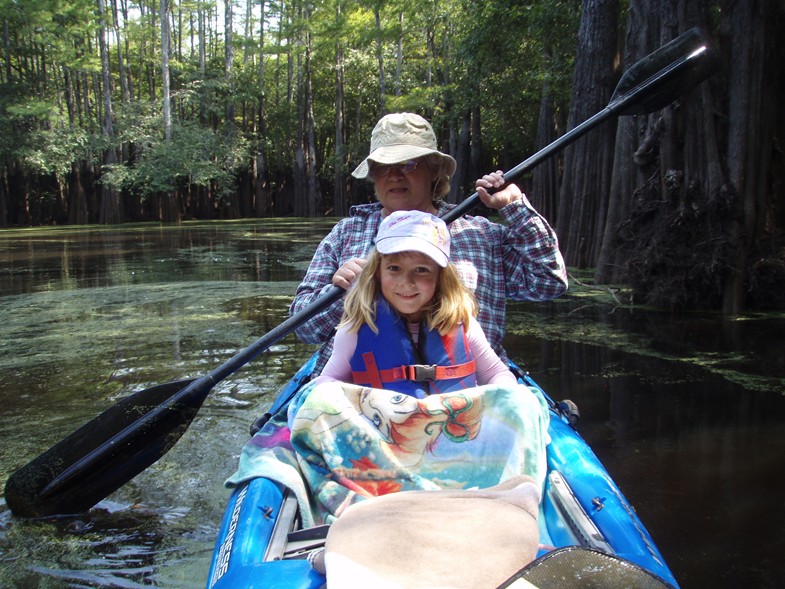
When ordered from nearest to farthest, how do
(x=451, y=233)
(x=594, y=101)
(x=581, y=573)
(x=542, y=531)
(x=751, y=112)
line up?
(x=581, y=573), (x=542, y=531), (x=451, y=233), (x=751, y=112), (x=594, y=101)

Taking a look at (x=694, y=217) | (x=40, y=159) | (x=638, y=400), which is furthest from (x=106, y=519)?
(x=40, y=159)

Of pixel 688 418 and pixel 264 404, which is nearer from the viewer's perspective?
pixel 688 418

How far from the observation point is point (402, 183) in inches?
111

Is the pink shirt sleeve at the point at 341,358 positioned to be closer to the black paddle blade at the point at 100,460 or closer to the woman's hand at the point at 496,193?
the woman's hand at the point at 496,193

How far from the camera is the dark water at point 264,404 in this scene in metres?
2.54

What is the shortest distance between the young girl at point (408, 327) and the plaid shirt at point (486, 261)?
0.55 m

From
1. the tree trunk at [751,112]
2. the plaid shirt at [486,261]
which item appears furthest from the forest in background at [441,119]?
the plaid shirt at [486,261]

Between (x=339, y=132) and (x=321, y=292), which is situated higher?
(x=339, y=132)

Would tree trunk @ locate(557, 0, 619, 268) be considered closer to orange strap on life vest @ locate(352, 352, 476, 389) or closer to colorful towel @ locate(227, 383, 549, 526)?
orange strap on life vest @ locate(352, 352, 476, 389)

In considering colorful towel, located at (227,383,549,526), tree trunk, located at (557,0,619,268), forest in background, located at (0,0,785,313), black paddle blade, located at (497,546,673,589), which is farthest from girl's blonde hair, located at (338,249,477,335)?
tree trunk, located at (557,0,619,268)

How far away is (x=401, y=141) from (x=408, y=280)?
795 mm

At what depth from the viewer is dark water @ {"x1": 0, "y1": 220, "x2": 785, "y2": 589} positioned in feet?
8.34

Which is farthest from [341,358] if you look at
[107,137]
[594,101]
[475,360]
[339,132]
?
[339,132]

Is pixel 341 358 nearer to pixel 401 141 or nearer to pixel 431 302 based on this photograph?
pixel 431 302
